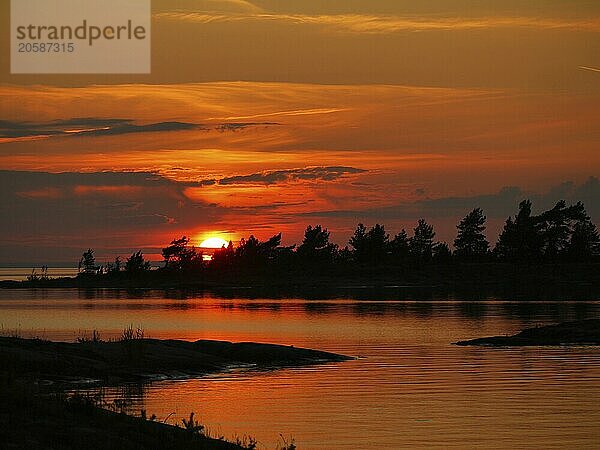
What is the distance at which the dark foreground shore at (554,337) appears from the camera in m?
62.8

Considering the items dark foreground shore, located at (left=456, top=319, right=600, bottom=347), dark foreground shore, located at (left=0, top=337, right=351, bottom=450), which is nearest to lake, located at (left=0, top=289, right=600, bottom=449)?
dark foreground shore, located at (left=0, top=337, right=351, bottom=450)

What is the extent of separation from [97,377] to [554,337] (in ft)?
99.0

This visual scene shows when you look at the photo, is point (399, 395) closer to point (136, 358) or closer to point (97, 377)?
point (97, 377)

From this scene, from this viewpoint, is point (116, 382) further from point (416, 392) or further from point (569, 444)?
point (569, 444)

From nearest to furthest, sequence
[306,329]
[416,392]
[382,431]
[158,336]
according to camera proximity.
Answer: [382,431]
[416,392]
[158,336]
[306,329]

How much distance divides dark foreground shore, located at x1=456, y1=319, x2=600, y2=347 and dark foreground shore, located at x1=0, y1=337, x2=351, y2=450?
11.6 m

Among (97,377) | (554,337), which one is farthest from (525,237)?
(97,377)

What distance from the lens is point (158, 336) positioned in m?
74.6

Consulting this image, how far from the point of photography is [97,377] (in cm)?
4469

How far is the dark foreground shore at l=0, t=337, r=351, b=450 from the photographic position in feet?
71.4

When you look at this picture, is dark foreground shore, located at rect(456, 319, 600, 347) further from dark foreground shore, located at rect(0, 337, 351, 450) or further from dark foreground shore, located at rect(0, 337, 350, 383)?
dark foreground shore, located at rect(0, 337, 351, 450)

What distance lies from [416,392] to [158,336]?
119ft

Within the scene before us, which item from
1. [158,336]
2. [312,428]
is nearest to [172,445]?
[312,428]

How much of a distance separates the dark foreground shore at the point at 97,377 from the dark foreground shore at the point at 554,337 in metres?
11.6
